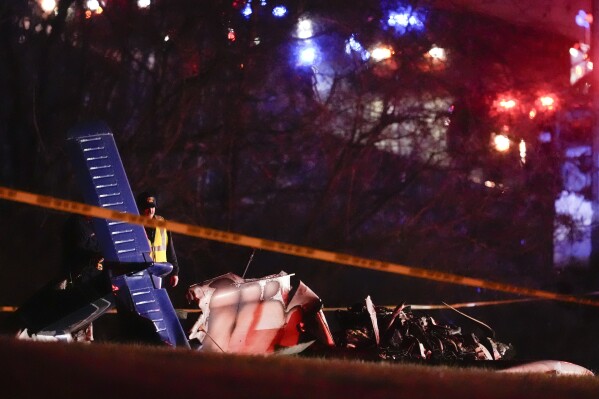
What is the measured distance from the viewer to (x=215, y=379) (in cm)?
395

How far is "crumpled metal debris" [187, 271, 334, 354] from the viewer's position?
7.13 metres

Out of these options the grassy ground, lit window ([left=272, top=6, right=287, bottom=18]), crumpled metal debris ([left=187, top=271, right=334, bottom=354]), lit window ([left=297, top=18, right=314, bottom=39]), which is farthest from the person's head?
lit window ([left=297, top=18, right=314, bottom=39])

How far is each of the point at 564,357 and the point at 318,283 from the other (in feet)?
20.5

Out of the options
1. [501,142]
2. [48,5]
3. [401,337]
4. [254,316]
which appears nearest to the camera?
[254,316]

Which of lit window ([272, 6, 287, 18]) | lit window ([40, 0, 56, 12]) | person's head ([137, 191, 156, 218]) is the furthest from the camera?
lit window ([272, 6, 287, 18])

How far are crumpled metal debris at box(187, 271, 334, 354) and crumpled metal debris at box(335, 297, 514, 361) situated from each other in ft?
1.02

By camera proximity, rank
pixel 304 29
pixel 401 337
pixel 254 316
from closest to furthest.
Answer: pixel 254 316 < pixel 401 337 < pixel 304 29

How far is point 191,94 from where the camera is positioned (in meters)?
13.8

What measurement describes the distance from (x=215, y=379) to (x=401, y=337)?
3884mm

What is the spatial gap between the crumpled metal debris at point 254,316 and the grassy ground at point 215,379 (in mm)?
2356

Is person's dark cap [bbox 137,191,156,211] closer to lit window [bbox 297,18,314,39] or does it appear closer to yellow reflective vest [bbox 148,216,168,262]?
yellow reflective vest [bbox 148,216,168,262]

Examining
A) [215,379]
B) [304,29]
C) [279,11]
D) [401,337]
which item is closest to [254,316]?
[401,337]

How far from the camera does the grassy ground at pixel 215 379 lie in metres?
3.76

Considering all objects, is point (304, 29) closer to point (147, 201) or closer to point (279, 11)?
point (279, 11)
